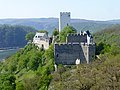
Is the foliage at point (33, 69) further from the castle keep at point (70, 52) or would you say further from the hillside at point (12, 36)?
the hillside at point (12, 36)

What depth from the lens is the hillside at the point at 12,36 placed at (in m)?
153

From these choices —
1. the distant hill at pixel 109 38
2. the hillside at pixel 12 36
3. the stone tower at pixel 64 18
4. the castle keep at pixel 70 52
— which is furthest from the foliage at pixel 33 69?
the hillside at pixel 12 36

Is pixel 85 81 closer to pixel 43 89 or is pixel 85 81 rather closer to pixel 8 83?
pixel 43 89

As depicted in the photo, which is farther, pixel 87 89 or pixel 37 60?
pixel 37 60

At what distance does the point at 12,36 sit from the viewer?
533ft

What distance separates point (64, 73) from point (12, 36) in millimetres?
133517

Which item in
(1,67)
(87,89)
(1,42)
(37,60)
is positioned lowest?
(1,42)

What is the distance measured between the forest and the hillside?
92502 mm

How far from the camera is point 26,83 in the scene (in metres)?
34.8

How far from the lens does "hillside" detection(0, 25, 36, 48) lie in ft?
503

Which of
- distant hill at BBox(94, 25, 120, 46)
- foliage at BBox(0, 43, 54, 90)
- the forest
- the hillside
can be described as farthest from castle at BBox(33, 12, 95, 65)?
the hillside

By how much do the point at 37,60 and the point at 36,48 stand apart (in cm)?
807

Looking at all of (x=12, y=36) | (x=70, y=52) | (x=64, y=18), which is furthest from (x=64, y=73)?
(x=12, y=36)

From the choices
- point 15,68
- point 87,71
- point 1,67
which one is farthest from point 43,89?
point 1,67
